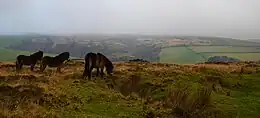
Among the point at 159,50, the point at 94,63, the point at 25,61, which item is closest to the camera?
the point at 94,63

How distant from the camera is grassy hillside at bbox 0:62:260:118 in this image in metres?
13.2

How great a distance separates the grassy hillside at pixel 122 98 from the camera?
1318 centimetres

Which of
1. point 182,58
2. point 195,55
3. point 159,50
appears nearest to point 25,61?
point 182,58

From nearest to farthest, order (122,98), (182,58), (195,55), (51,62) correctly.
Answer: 1. (122,98)
2. (51,62)
3. (182,58)
4. (195,55)

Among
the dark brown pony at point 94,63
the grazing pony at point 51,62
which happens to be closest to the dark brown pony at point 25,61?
the grazing pony at point 51,62

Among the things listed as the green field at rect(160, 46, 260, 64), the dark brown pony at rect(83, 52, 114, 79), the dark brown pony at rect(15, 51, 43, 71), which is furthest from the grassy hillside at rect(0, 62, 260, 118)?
the green field at rect(160, 46, 260, 64)

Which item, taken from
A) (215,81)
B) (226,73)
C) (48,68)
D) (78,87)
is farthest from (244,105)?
(48,68)

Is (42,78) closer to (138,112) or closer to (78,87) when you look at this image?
(78,87)

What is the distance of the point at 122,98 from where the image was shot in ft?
53.5

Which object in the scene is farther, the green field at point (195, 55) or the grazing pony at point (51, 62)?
the green field at point (195, 55)

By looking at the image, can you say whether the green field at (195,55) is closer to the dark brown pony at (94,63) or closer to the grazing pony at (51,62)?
the dark brown pony at (94,63)

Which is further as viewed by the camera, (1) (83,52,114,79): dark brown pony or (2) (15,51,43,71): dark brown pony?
(2) (15,51,43,71): dark brown pony

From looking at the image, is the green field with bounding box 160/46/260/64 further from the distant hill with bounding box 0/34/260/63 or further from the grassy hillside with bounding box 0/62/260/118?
the grassy hillside with bounding box 0/62/260/118

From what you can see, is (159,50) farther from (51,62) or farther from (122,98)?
(122,98)
